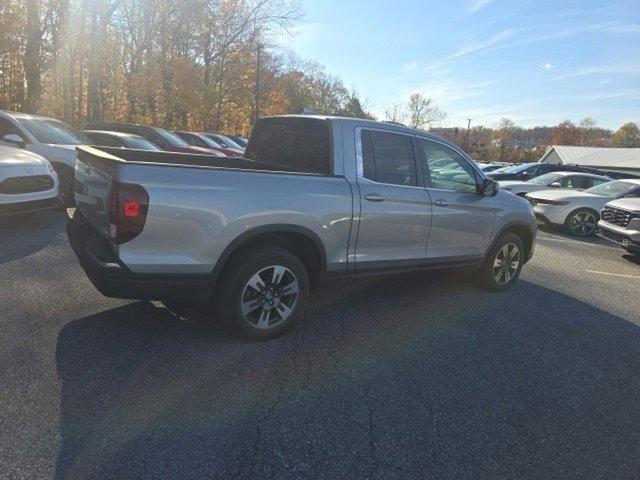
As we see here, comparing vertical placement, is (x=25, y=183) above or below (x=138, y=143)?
below

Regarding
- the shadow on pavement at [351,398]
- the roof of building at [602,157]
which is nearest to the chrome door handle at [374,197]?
the shadow on pavement at [351,398]

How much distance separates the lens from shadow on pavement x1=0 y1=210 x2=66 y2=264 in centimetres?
560

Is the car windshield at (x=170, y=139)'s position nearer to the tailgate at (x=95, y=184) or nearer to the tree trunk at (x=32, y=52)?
the tailgate at (x=95, y=184)

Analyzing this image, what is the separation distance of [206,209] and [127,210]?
1.68 ft

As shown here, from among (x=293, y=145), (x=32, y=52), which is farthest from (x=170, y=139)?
(x=32, y=52)

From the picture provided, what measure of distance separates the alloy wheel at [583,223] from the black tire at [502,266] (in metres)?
6.03

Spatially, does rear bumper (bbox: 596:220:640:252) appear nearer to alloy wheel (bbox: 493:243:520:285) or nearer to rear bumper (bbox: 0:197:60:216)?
alloy wheel (bbox: 493:243:520:285)

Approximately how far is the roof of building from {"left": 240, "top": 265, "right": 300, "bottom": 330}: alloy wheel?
66156mm

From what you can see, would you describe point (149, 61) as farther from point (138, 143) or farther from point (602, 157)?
point (602, 157)

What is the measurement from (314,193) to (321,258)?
0.58 metres

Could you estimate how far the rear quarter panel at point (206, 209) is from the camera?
2.95 m

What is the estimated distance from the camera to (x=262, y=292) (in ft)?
11.7

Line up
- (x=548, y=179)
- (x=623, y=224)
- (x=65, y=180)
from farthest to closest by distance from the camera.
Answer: (x=548, y=179), (x=65, y=180), (x=623, y=224)

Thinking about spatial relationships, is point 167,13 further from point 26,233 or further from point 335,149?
point 335,149
